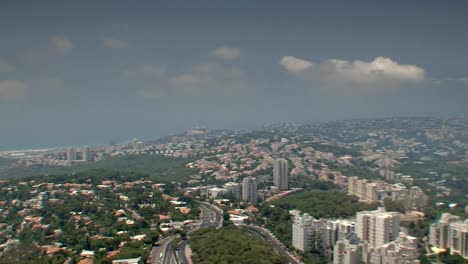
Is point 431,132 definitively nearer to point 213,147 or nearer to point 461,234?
point 213,147

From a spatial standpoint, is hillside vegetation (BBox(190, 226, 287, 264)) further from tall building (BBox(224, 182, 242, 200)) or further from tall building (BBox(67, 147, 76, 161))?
tall building (BBox(67, 147, 76, 161))

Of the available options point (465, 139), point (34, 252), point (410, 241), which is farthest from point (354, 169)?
point (34, 252)

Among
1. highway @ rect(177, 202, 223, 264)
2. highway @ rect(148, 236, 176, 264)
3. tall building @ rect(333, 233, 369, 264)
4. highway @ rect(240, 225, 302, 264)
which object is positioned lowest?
highway @ rect(240, 225, 302, 264)

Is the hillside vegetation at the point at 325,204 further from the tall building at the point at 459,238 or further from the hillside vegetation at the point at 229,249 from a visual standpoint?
the hillside vegetation at the point at 229,249

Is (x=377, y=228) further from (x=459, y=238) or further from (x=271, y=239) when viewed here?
(x=271, y=239)

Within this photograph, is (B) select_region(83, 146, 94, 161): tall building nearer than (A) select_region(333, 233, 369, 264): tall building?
No

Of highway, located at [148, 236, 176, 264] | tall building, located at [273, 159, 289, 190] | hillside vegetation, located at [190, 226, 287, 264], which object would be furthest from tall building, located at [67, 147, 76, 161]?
hillside vegetation, located at [190, 226, 287, 264]

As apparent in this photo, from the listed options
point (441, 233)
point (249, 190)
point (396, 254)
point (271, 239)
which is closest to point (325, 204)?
point (249, 190)
